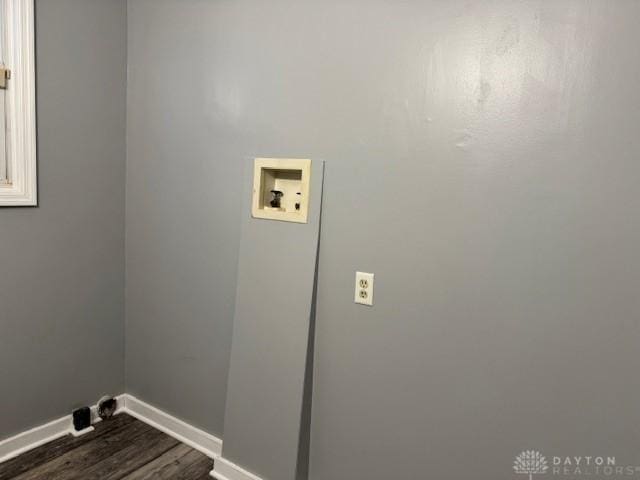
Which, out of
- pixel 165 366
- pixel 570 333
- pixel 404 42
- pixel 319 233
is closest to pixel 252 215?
pixel 319 233

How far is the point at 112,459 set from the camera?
1.99m

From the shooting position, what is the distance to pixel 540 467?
50.9 inches

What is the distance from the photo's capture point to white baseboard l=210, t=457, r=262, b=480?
6.04 ft

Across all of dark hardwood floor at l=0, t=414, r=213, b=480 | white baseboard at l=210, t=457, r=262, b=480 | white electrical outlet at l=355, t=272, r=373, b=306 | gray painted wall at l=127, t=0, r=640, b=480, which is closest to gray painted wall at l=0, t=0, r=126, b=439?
dark hardwood floor at l=0, t=414, r=213, b=480

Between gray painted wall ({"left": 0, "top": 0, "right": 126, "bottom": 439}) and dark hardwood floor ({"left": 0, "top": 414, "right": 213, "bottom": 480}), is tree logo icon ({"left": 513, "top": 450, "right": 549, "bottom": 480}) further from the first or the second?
gray painted wall ({"left": 0, "top": 0, "right": 126, "bottom": 439})

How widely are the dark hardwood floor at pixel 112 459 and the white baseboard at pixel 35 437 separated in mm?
29

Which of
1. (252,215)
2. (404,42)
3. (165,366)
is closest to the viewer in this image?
(404,42)

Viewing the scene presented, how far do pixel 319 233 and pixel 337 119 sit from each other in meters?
0.44

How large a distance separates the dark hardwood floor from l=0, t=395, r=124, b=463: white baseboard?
0.10 ft

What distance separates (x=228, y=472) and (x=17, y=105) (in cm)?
191

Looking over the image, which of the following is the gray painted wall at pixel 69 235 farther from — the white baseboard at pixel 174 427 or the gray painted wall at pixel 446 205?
the gray painted wall at pixel 446 205

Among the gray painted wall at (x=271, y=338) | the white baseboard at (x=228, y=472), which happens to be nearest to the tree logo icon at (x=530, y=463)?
the gray painted wall at (x=271, y=338)

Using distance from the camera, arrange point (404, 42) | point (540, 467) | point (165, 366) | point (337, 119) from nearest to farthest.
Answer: point (540, 467), point (404, 42), point (337, 119), point (165, 366)

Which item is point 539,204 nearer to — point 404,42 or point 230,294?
point 404,42
